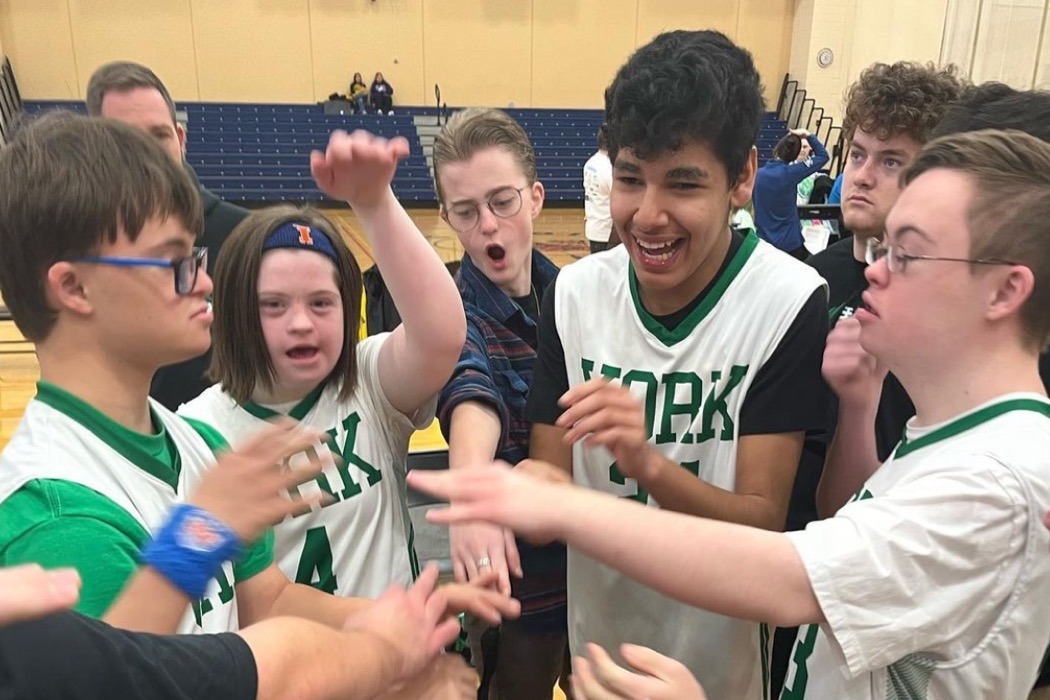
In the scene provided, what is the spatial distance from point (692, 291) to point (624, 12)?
1547 cm

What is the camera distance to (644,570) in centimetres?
112

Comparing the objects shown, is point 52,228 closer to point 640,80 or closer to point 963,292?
point 640,80

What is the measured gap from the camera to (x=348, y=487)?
1.64 m

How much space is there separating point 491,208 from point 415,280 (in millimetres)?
471

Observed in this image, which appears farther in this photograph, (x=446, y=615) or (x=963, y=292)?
(x=446, y=615)

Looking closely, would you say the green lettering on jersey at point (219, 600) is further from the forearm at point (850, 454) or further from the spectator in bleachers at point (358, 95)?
the spectator in bleachers at point (358, 95)

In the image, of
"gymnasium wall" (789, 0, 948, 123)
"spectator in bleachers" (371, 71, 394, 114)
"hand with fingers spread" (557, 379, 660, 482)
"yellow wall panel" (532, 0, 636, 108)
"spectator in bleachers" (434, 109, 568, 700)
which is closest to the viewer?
"hand with fingers spread" (557, 379, 660, 482)

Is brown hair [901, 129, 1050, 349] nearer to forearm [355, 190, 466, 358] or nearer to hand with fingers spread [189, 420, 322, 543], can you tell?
forearm [355, 190, 466, 358]

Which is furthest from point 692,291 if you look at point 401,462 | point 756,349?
point 401,462

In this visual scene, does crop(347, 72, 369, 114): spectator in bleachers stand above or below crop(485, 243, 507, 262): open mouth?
above

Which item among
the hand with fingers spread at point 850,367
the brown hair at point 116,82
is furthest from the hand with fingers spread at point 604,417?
the brown hair at point 116,82

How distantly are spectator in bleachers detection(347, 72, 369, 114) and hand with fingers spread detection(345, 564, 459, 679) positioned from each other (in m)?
14.7

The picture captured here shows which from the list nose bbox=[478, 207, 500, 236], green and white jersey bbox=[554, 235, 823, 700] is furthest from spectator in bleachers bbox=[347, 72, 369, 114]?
green and white jersey bbox=[554, 235, 823, 700]

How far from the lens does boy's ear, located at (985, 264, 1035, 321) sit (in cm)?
115
